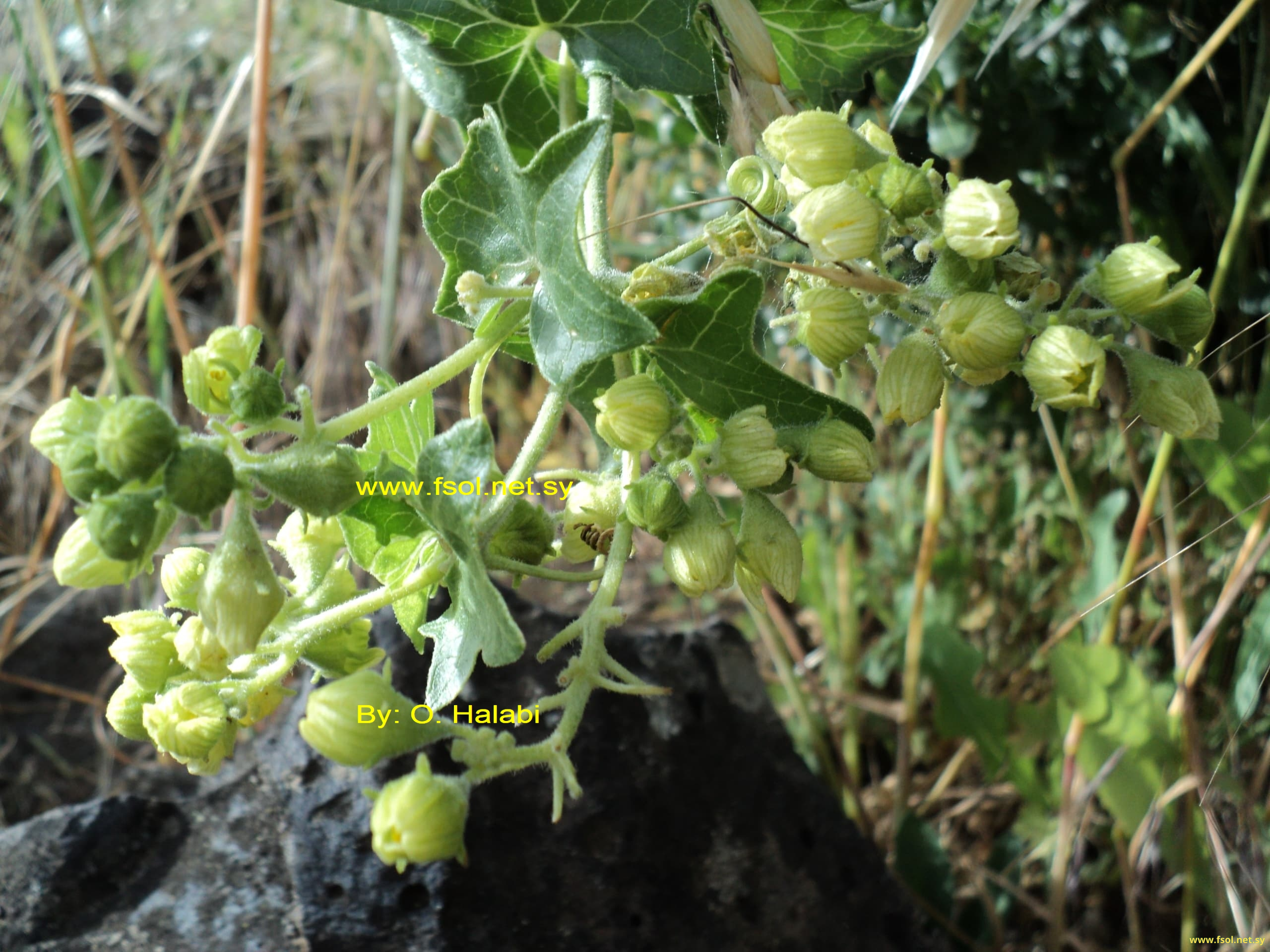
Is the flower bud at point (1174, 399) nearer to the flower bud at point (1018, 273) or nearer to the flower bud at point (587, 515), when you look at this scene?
the flower bud at point (1018, 273)

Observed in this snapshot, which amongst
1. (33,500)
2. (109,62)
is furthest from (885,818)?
(109,62)

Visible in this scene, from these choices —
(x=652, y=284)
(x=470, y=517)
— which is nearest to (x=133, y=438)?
(x=470, y=517)

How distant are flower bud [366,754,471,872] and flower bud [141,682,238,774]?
9cm

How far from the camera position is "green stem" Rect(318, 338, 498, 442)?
453mm

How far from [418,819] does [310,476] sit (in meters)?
0.15

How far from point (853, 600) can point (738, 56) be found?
0.91 m

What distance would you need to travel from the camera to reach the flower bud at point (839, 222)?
44 cm

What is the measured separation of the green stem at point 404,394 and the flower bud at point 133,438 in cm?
6

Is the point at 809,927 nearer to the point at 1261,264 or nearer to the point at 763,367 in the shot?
the point at 763,367

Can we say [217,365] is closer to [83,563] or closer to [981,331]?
[83,563]

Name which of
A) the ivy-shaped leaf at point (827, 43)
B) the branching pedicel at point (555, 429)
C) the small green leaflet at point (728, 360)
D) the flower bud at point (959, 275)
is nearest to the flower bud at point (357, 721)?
the branching pedicel at point (555, 429)

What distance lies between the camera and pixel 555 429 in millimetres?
496

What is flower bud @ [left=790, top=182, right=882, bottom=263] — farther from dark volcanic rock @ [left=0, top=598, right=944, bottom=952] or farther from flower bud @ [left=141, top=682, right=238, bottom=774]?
dark volcanic rock @ [left=0, top=598, right=944, bottom=952]

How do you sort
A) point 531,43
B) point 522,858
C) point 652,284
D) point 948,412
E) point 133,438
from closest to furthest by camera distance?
point 133,438 → point 652,284 → point 531,43 → point 522,858 → point 948,412
